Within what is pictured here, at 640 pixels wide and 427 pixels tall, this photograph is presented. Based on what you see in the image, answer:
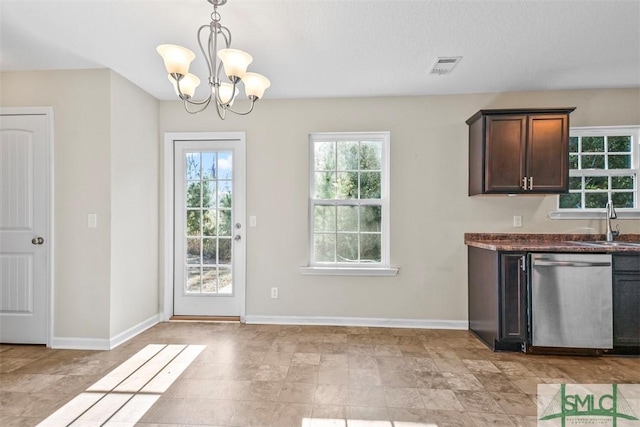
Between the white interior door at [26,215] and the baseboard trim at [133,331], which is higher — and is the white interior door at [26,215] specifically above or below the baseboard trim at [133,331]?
above

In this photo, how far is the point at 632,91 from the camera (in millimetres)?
3271

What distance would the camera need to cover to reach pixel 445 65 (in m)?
2.75

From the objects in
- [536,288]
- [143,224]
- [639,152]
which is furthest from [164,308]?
[639,152]

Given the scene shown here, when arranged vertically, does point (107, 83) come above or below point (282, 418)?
above

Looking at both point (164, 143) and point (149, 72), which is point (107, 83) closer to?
point (149, 72)

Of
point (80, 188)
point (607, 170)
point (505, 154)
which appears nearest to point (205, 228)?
point (80, 188)

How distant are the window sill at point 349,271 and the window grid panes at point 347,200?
95 millimetres

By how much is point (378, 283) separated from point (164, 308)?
2.42 meters

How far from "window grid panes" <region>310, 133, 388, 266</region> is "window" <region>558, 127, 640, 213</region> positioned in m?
1.91

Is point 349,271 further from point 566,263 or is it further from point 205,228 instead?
point 566,263

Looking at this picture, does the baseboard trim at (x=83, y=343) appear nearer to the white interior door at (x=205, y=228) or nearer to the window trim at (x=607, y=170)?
the white interior door at (x=205, y=228)

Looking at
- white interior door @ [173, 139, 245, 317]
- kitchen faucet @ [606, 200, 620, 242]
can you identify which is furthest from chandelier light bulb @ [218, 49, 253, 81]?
kitchen faucet @ [606, 200, 620, 242]

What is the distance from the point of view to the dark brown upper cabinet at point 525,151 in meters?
2.96

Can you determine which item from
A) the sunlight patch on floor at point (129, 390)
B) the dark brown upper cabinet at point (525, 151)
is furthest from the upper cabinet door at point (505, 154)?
the sunlight patch on floor at point (129, 390)
